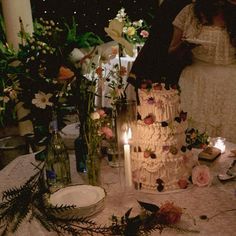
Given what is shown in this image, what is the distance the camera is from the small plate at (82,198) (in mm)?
1081

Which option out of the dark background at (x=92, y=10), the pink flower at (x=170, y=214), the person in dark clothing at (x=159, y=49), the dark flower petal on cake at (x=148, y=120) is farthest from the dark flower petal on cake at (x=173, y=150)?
the dark background at (x=92, y=10)

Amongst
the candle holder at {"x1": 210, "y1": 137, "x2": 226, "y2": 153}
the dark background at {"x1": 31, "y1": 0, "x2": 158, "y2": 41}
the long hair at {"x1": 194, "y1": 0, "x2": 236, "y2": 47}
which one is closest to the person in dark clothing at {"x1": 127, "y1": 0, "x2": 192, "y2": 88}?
the long hair at {"x1": 194, "y1": 0, "x2": 236, "y2": 47}

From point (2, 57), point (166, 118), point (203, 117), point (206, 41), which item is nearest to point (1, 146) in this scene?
point (2, 57)

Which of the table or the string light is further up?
the string light

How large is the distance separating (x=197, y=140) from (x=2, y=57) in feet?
7.14

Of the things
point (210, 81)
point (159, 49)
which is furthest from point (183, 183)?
point (159, 49)

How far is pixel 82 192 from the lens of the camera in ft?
3.87

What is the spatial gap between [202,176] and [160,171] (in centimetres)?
13

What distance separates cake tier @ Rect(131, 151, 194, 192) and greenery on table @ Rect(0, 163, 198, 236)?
0.16m

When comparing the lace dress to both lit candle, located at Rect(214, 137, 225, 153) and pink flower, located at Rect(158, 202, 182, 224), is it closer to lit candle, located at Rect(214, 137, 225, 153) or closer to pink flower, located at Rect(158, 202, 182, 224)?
lit candle, located at Rect(214, 137, 225, 153)

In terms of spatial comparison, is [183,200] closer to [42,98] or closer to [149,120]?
[149,120]

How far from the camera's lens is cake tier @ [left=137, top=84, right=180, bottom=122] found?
46.9 inches

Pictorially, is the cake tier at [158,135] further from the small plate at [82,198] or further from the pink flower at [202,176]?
the small plate at [82,198]

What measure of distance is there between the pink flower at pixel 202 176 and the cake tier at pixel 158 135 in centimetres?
10
